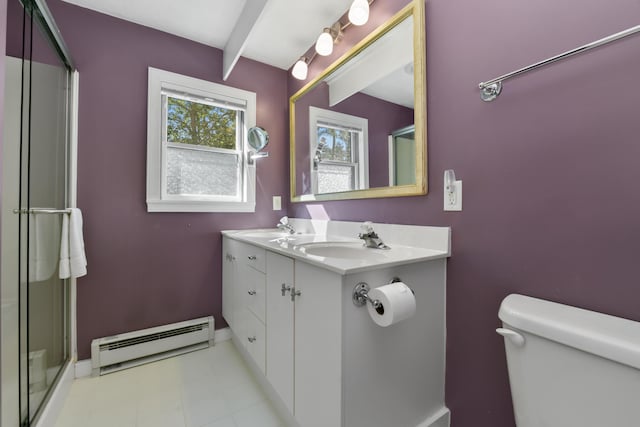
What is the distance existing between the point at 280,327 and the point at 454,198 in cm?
94

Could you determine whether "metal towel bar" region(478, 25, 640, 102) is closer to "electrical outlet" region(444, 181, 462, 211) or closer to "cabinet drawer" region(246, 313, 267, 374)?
"electrical outlet" region(444, 181, 462, 211)

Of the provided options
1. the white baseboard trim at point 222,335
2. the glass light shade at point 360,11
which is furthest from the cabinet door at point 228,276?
the glass light shade at point 360,11

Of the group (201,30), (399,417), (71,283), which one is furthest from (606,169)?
(71,283)

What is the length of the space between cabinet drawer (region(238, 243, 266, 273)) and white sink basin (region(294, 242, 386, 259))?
0.78 feet

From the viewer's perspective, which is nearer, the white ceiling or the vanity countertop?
the vanity countertop

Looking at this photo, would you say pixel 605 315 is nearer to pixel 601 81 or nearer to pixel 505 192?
pixel 505 192

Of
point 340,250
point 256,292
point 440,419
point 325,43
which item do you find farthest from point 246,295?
point 325,43

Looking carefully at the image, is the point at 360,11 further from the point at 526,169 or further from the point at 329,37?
the point at 526,169

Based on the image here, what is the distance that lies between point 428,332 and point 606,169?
0.78 meters

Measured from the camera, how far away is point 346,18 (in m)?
1.60

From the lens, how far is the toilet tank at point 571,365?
552mm

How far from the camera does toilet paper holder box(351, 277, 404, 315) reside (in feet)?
2.61

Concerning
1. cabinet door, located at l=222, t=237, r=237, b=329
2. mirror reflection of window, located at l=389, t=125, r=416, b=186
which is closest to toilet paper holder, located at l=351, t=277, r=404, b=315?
mirror reflection of window, located at l=389, t=125, r=416, b=186

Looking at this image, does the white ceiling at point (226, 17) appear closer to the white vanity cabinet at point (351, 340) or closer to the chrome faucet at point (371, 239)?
the chrome faucet at point (371, 239)
